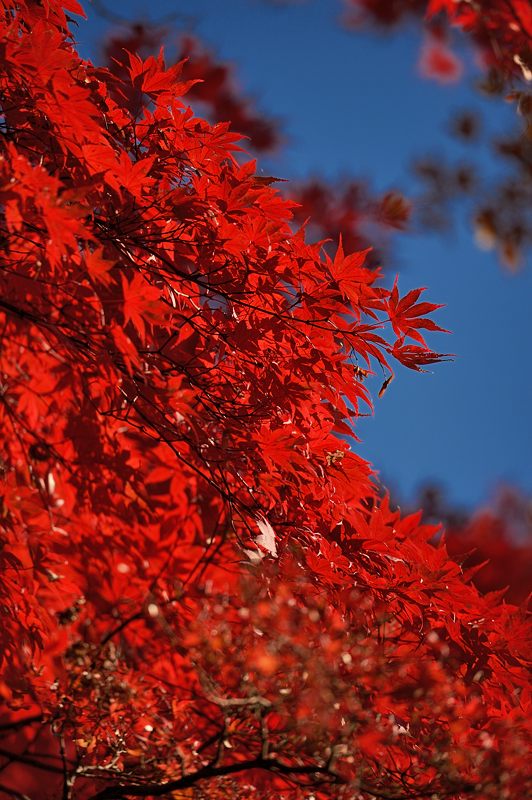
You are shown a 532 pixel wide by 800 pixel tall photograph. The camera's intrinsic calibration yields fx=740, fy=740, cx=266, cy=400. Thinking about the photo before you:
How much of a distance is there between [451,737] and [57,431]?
1.61m

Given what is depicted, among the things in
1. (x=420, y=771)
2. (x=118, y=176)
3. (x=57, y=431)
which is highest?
(x=118, y=176)

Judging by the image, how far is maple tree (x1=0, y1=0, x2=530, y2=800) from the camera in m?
1.95

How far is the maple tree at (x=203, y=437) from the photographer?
195cm

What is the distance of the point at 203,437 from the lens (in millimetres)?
2338

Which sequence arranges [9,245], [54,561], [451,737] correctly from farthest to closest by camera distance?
[54,561]
[9,245]
[451,737]

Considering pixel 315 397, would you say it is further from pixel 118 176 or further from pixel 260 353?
pixel 118 176

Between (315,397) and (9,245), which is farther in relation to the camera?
(315,397)

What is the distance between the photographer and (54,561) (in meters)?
2.37

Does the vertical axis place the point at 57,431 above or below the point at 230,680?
above

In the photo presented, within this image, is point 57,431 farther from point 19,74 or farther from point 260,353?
point 19,74

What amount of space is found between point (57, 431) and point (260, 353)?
0.83m

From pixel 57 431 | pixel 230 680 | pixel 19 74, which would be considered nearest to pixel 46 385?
pixel 57 431

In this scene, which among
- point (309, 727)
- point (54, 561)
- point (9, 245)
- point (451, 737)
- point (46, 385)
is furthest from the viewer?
point (46, 385)

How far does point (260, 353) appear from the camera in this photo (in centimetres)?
231
